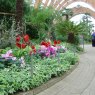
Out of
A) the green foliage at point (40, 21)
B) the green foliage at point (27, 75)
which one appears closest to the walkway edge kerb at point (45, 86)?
the green foliage at point (27, 75)

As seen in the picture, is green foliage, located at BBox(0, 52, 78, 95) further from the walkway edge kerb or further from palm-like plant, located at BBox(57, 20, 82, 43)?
palm-like plant, located at BBox(57, 20, 82, 43)

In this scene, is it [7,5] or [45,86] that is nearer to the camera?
[45,86]

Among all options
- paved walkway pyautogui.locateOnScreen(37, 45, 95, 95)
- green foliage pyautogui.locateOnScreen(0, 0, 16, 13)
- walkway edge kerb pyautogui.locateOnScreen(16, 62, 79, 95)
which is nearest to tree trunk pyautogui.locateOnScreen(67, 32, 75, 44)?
green foliage pyautogui.locateOnScreen(0, 0, 16, 13)

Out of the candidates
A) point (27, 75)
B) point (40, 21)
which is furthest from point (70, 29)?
point (27, 75)

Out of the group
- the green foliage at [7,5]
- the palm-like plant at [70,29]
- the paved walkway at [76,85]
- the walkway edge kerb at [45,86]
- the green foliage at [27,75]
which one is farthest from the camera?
the palm-like plant at [70,29]

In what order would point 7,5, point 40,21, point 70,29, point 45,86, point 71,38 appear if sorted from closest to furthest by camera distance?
point 45,86 < point 7,5 < point 70,29 < point 71,38 < point 40,21

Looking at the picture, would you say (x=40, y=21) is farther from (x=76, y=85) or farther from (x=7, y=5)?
(x=76, y=85)

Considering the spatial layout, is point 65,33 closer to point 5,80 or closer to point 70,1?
point 5,80

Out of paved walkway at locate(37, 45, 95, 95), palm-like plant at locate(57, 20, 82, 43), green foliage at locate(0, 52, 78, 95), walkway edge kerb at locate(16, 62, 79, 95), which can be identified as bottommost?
paved walkway at locate(37, 45, 95, 95)

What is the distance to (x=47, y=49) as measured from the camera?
14891mm

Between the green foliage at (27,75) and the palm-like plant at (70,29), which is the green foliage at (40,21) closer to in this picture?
the palm-like plant at (70,29)

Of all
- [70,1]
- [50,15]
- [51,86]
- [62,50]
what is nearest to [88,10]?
[70,1]

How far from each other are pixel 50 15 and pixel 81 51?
455cm

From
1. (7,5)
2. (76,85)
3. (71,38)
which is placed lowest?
(76,85)
